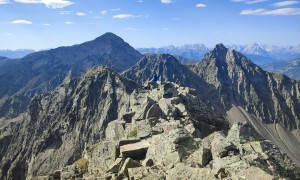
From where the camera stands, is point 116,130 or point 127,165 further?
point 116,130

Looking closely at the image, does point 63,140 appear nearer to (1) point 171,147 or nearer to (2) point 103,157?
(2) point 103,157

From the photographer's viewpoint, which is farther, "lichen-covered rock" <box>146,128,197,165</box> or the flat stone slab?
the flat stone slab

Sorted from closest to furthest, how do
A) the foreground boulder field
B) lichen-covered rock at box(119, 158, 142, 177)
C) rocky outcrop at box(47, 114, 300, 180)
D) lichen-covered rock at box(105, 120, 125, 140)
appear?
rocky outcrop at box(47, 114, 300, 180) < the foreground boulder field < lichen-covered rock at box(119, 158, 142, 177) < lichen-covered rock at box(105, 120, 125, 140)

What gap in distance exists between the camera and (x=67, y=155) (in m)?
171

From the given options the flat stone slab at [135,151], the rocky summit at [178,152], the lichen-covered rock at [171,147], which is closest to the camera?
the rocky summit at [178,152]

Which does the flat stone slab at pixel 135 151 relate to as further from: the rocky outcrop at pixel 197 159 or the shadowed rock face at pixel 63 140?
the shadowed rock face at pixel 63 140

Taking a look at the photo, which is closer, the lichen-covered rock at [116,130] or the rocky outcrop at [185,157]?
the rocky outcrop at [185,157]

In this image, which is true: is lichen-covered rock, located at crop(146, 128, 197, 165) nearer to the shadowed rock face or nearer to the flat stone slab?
the flat stone slab

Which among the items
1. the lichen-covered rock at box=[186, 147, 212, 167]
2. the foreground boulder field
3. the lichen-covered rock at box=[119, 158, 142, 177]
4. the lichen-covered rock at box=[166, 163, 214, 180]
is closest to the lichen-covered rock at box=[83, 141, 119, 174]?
the foreground boulder field

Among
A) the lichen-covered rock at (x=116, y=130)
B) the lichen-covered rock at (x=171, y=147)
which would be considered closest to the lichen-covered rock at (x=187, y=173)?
the lichen-covered rock at (x=171, y=147)

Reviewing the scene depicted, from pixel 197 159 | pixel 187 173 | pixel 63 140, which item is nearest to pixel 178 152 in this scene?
pixel 197 159

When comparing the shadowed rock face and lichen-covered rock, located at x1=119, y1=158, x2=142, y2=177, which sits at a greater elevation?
lichen-covered rock, located at x1=119, y1=158, x2=142, y2=177

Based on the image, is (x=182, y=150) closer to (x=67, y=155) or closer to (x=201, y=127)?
(x=201, y=127)

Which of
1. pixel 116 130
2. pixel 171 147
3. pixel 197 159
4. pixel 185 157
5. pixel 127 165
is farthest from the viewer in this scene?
pixel 116 130
